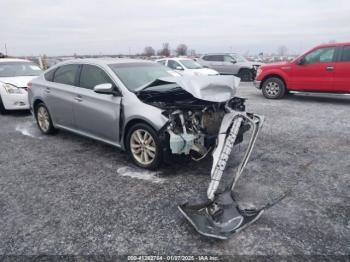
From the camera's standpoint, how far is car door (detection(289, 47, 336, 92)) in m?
8.77

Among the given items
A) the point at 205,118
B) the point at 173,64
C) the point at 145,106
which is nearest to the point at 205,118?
the point at 205,118

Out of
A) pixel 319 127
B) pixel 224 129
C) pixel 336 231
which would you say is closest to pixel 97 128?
pixel 224 129

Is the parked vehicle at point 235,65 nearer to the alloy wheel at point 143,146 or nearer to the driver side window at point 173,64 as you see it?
the driver side window at point 173,64

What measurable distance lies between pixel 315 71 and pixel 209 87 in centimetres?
640

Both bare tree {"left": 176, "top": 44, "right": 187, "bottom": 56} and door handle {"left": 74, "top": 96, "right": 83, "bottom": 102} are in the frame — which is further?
bare tree {"left": 176, "top": 44, "right": 187, "bottom": 56}

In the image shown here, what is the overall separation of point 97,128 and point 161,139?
1396 mm

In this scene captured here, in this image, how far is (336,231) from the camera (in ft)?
9.29

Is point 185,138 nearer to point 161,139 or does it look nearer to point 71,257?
point 161,139

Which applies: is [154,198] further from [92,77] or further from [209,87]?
[92,77]

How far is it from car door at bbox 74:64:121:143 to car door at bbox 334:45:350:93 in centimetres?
708

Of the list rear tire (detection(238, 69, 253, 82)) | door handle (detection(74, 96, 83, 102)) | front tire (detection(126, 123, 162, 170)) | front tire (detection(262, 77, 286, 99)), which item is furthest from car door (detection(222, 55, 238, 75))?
front tire (detection(126, 123, 162, 170))

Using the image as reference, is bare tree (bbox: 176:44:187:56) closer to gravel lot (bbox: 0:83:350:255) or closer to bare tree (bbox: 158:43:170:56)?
bare tree (bbox: 158:43:170:56)

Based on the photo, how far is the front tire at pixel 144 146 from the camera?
13.3 ft

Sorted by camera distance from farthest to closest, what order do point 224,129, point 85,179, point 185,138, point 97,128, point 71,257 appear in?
1. point 97,128
2. point 85,179
3. point 185,138
4. point 224,129
5. point 71,257
